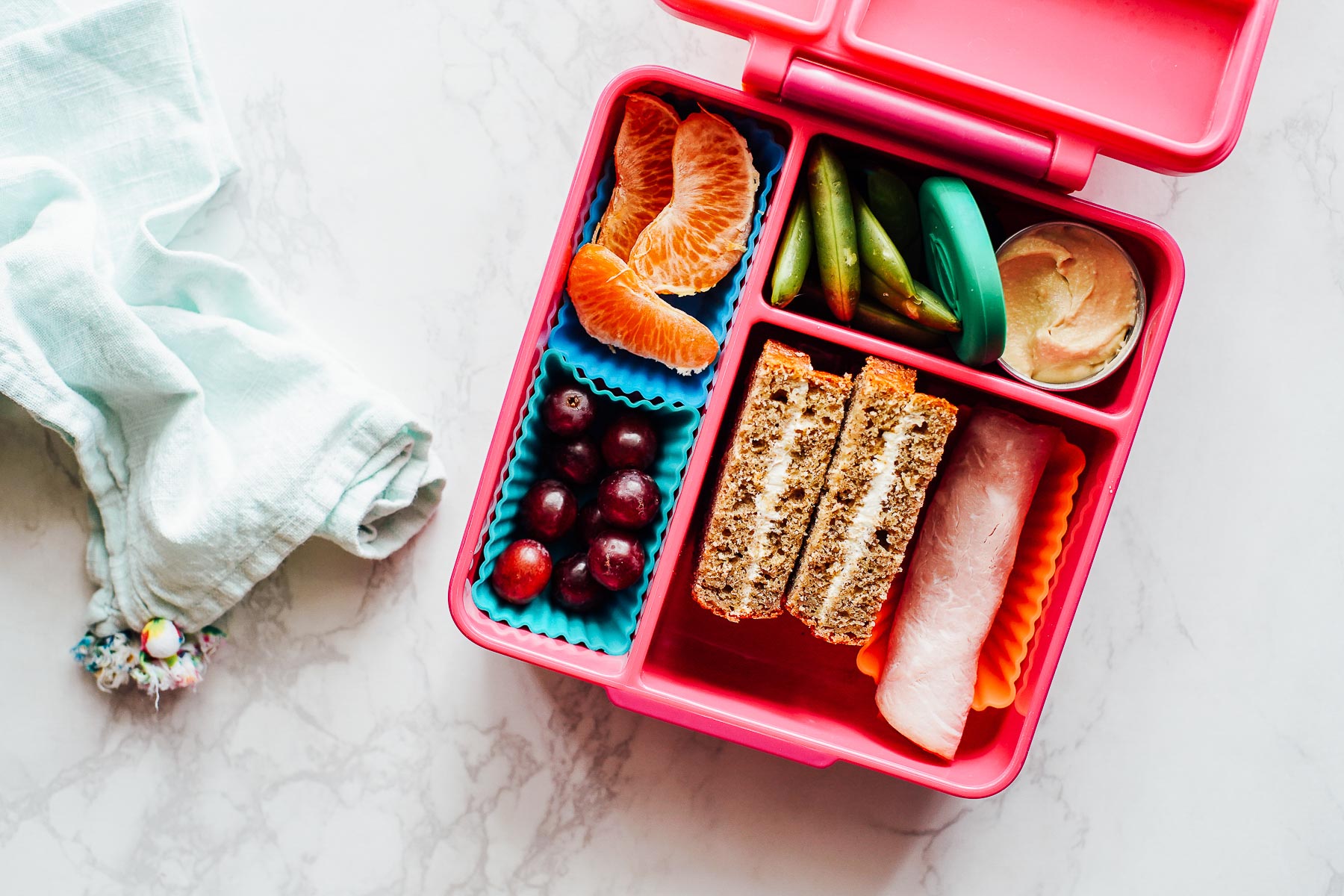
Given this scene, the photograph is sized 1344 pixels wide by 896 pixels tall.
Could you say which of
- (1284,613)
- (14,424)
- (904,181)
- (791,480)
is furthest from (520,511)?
(1284,613)

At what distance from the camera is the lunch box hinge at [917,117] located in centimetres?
100

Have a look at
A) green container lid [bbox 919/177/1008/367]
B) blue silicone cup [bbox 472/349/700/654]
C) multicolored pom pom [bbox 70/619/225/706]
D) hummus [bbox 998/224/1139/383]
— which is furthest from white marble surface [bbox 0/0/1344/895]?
green container lid [bbox 919/177/1008/367]

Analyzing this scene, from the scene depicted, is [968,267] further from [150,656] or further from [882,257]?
[150,656]

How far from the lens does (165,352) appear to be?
1151 millimetres

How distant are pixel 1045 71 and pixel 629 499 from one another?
2.29 ft

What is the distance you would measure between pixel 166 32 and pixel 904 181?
1004 mm

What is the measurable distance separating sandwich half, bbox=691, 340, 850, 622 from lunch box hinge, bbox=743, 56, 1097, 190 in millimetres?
286

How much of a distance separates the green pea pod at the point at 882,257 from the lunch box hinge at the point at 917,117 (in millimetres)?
110

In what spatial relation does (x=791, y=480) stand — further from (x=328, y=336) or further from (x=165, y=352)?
(x=165, y=352)

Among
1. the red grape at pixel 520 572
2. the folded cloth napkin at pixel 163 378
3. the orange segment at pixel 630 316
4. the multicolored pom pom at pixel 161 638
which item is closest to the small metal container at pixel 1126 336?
the orange segment at pixel 630 316

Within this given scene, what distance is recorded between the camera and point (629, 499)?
1.09 m

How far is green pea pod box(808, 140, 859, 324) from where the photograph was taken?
106cm

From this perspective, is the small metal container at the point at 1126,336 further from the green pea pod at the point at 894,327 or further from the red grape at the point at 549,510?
the red grape at the point at 549,510

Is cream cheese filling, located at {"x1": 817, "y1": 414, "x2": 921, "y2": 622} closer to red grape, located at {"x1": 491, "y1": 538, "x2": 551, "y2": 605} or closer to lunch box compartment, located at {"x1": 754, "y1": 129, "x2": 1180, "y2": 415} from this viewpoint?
lunch box compartment, located at {"x1": 754, "y1": 129, "x2": 1180, "y2": 415}
